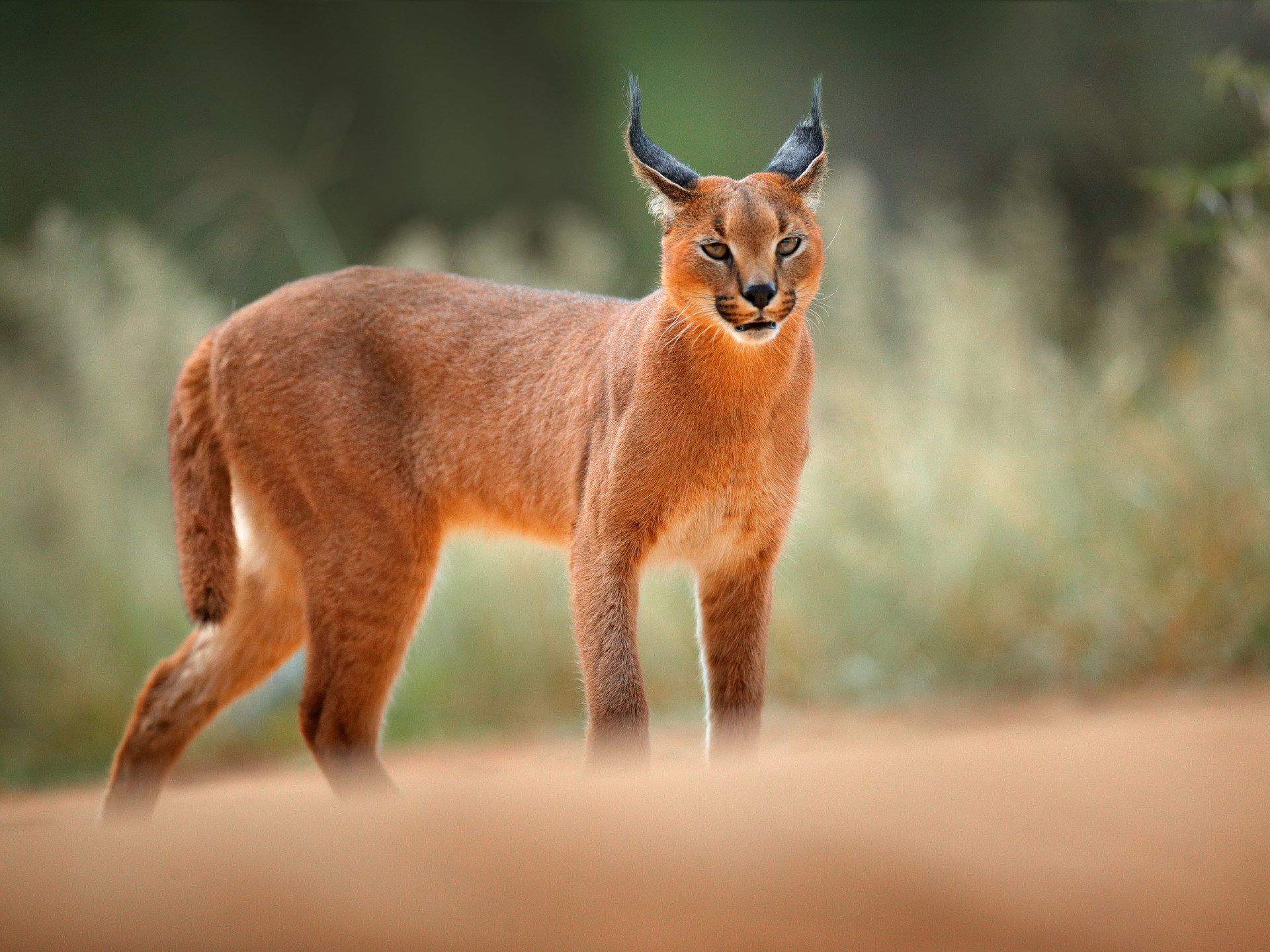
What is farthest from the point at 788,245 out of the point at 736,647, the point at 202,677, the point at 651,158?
the point at 202,677

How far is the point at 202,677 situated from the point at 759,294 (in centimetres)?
215

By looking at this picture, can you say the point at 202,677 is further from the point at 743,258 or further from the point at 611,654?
the point at 743,258

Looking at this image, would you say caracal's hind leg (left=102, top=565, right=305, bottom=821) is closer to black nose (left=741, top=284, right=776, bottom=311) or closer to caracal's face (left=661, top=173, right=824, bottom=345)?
caracal's face (left=661, top=173, right=824, bottom=345)

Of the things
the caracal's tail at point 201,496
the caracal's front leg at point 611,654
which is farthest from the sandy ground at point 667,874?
the caracal's tail at point 201,496

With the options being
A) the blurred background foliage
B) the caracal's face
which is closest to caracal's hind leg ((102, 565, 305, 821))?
the blurred background foliage

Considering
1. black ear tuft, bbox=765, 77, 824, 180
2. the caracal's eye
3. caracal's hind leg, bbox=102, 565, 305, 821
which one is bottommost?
caracal's hind leg, bbox=102, 565, 305, 821

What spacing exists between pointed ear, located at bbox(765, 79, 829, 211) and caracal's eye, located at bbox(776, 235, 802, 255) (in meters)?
0.26

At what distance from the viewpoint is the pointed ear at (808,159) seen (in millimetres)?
3930

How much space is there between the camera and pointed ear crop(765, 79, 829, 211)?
393 cm

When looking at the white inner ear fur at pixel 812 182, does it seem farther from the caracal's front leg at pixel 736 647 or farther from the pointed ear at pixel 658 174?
the caracal's front leg at pixel 736 647

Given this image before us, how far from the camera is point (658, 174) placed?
3828 mm

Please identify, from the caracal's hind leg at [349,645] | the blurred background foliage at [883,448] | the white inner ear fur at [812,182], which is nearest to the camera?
the white inner ear fur at [812,182]

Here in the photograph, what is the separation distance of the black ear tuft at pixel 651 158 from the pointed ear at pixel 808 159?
0.26 m

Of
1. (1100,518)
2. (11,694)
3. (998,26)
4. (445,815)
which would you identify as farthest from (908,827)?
(998,26)
